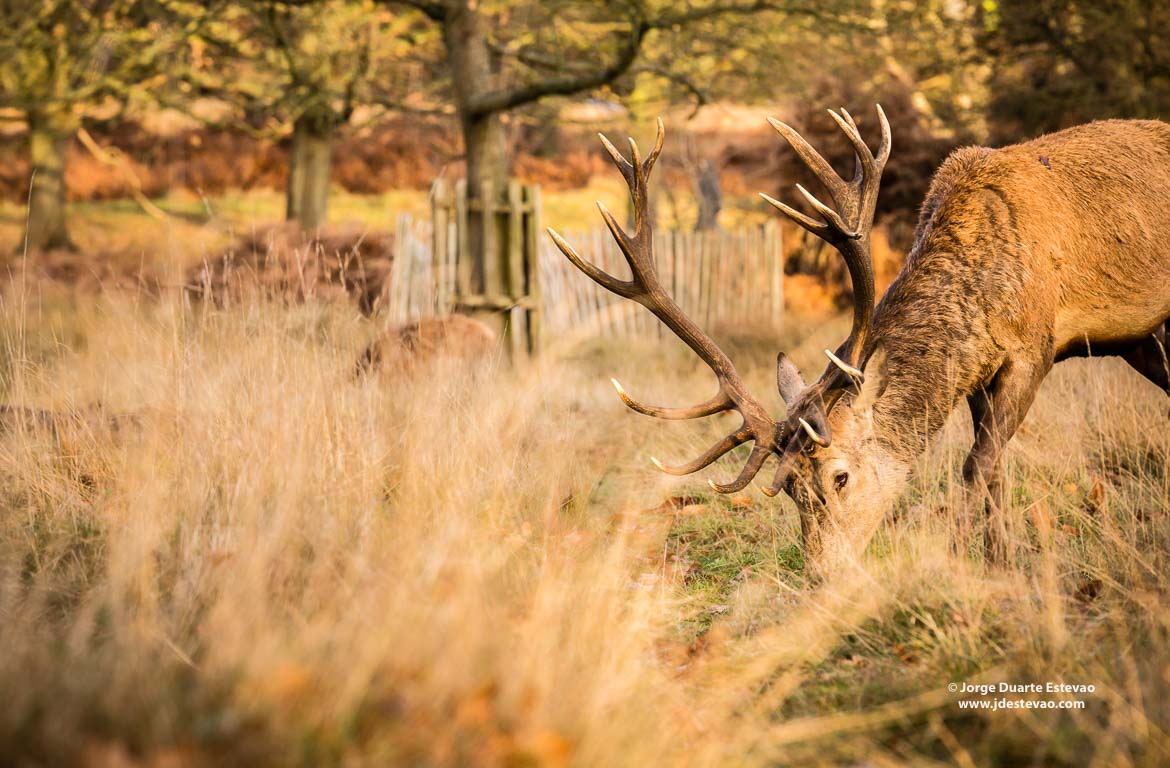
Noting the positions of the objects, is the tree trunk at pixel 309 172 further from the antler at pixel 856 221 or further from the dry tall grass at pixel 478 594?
the antler at pixel 856 221

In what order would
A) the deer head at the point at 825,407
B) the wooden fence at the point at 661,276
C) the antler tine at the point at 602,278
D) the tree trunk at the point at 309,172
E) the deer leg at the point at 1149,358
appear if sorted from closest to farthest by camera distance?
the deer head at the point at 825,407 < the antler tine at the point at 602,278 < the deer leg at the point at 1149,358 < the wooden fence at the point at 661,276 < the tree trunk at the point at 309,172

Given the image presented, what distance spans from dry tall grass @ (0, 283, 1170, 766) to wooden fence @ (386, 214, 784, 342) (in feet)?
17.7

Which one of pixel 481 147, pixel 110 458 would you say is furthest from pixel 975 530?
pixel 481 147

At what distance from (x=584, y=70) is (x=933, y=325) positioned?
790cm

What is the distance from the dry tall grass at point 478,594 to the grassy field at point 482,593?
0.05ft

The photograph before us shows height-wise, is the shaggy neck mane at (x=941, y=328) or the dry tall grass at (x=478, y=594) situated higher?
the shaggy neck mane at (x=941, y=328)

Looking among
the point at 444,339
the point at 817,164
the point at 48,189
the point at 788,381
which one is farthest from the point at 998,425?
the point at 48,189

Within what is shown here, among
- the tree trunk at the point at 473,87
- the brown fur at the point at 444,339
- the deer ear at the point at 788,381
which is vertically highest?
the tree trunk at the point at 473,87

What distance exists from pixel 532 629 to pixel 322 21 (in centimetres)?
1262

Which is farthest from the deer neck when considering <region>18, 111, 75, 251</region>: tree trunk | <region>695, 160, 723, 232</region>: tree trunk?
<region>18, 111, 75, 251</region>: tree trunk

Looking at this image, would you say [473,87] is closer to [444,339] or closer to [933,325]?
[444,339]

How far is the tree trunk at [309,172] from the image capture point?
21062 mm

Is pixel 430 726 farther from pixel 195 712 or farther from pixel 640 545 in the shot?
pixel 640 545

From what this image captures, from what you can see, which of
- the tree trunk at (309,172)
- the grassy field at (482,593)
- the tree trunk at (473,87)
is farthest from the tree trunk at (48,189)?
A: the grassy field at (482,593)
